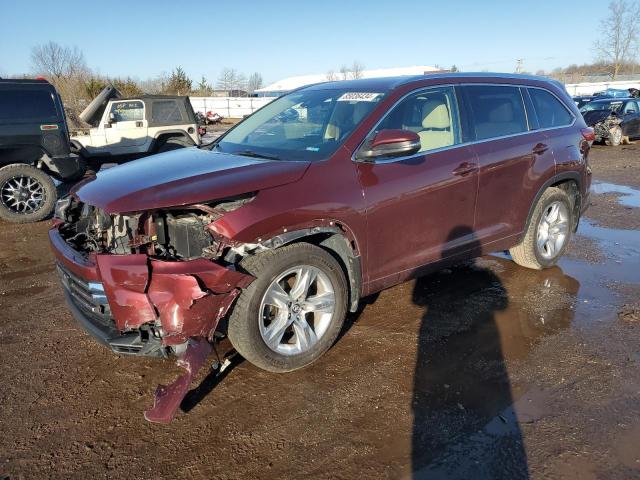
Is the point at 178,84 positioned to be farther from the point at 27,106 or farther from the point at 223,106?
the point at 27,106

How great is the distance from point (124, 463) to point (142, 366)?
0.98 meters

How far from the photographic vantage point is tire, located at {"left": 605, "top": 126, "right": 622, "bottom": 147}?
17148mm

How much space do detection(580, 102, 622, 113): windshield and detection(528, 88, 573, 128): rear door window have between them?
48.5ft

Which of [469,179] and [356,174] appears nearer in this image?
[356,174]

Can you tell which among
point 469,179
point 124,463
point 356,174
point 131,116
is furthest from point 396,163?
point 131,116

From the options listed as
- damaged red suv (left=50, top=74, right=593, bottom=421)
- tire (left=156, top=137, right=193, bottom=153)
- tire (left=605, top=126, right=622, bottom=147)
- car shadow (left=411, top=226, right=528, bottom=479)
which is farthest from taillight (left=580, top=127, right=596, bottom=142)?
tire (left=605, top=126, right=622, bottom=147)

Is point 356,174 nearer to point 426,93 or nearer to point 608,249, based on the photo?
point 426,93

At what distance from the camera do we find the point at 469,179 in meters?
4.07

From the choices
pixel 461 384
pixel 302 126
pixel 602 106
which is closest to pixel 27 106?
pixel 302 126

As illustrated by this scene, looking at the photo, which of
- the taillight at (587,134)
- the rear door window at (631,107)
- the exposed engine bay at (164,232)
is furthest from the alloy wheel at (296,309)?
the rear door window at (631,107)

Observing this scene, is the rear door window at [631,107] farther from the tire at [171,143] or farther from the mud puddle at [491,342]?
the tire at [171,143]

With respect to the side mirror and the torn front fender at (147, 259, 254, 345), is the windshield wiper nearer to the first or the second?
the side mirror

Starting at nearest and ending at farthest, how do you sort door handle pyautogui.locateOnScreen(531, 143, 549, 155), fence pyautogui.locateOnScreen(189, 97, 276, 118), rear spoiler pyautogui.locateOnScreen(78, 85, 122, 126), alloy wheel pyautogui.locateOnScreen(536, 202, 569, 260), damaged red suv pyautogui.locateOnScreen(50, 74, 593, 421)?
damaged red suv pyautogui.locateOnScreen(50, 74, 593, 421) → door handle pyautogui.locateOnScreen(531, 143, 549, 155) → alloy wheel pyautogui.locateOnScreen(536, 202, 569, 260) → rear spoiler pyautogui.locateOnScreen(78, 85, 122, 126) → fence pyautogui.locateOnScreen(189, 97, 276, 118)

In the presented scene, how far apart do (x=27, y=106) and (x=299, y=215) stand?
6874 millimetres
